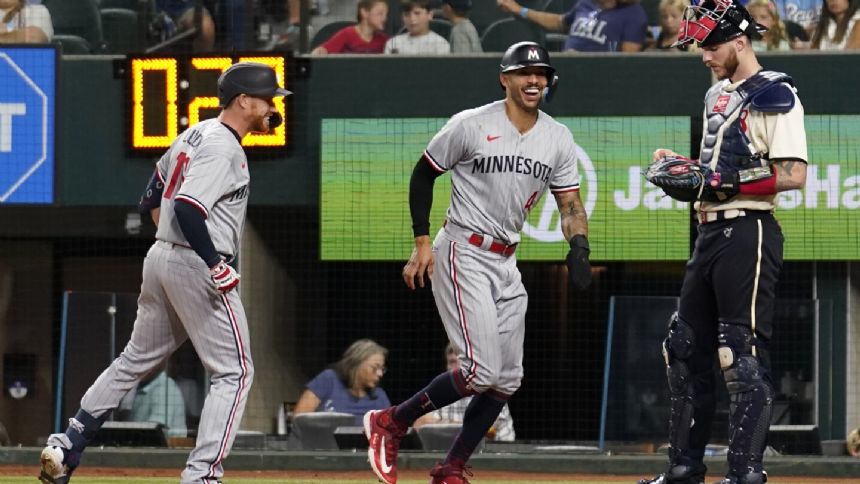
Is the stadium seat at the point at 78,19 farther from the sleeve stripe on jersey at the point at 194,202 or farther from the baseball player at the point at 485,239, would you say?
the sleeve stripe on jersey at the point at 194,202

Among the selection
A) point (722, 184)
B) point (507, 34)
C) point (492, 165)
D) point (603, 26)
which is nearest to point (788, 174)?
point (722, 184)

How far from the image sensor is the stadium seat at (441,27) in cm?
1291

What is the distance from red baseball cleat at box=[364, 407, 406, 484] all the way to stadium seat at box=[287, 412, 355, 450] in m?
4.00

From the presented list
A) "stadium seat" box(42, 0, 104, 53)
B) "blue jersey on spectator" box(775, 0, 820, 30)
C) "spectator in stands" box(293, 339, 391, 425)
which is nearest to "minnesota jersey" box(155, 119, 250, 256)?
"spectator in stands" box(293, 339, 391, 425)

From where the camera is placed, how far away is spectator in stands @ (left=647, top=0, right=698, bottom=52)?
12477 mm

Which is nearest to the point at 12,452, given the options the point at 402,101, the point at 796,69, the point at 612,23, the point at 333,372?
the point at 333,372

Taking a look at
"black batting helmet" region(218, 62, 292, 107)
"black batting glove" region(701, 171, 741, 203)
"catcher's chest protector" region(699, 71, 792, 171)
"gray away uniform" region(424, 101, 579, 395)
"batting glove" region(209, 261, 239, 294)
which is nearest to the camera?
"batting glove" region(209, 261, 239, 294)

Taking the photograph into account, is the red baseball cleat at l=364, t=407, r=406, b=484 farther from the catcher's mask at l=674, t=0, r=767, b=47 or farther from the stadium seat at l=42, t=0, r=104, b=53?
the stadium seat at l=42, t=0, r=104, b=53

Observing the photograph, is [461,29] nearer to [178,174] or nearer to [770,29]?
[770,29]

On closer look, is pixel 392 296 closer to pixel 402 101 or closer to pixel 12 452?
pixel 402 101

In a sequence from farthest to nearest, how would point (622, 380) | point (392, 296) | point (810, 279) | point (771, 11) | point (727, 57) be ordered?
point (392, 296), point (810, 279), point (771, 11), point (622, 380), point (727, 57)

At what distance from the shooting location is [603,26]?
1270 cm

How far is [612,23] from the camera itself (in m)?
12.7

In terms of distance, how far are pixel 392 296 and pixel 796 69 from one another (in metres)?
4.02
